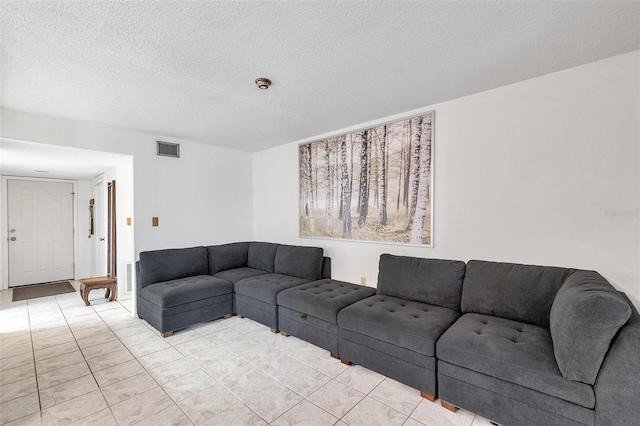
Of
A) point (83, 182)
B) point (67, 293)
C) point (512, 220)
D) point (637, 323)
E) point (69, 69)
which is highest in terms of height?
point (69, 69)

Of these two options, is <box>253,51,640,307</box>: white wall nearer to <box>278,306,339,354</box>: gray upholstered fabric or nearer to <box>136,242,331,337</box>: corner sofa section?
<box>278,306,339,354</box>: gray upholstered fabric

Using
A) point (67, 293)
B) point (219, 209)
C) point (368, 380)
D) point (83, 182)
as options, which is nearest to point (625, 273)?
point (368, 380)

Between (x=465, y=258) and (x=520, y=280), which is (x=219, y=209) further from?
(x=520, y=280)

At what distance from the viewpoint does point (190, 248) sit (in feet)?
12.9

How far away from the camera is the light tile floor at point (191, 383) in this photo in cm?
183

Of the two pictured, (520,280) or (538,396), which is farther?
(520,280)

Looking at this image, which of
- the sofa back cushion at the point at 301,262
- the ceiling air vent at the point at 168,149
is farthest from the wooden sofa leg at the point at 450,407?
the ceiling air vent at the point at 168,149

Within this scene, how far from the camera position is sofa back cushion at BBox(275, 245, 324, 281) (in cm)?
361

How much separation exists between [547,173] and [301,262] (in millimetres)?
2689

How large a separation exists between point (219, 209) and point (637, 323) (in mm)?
4514

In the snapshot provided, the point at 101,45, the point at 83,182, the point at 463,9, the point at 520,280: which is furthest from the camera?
the point at 83,182

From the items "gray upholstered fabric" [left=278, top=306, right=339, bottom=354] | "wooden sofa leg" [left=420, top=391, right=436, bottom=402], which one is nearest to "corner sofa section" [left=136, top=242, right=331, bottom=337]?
"gray upholstered fabric" [left=278, top=306, right=339, bottom=354]

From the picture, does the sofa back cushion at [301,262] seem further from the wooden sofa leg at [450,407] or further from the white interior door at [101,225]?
the white interior door at [101,225]

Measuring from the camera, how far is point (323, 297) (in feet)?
9.04
